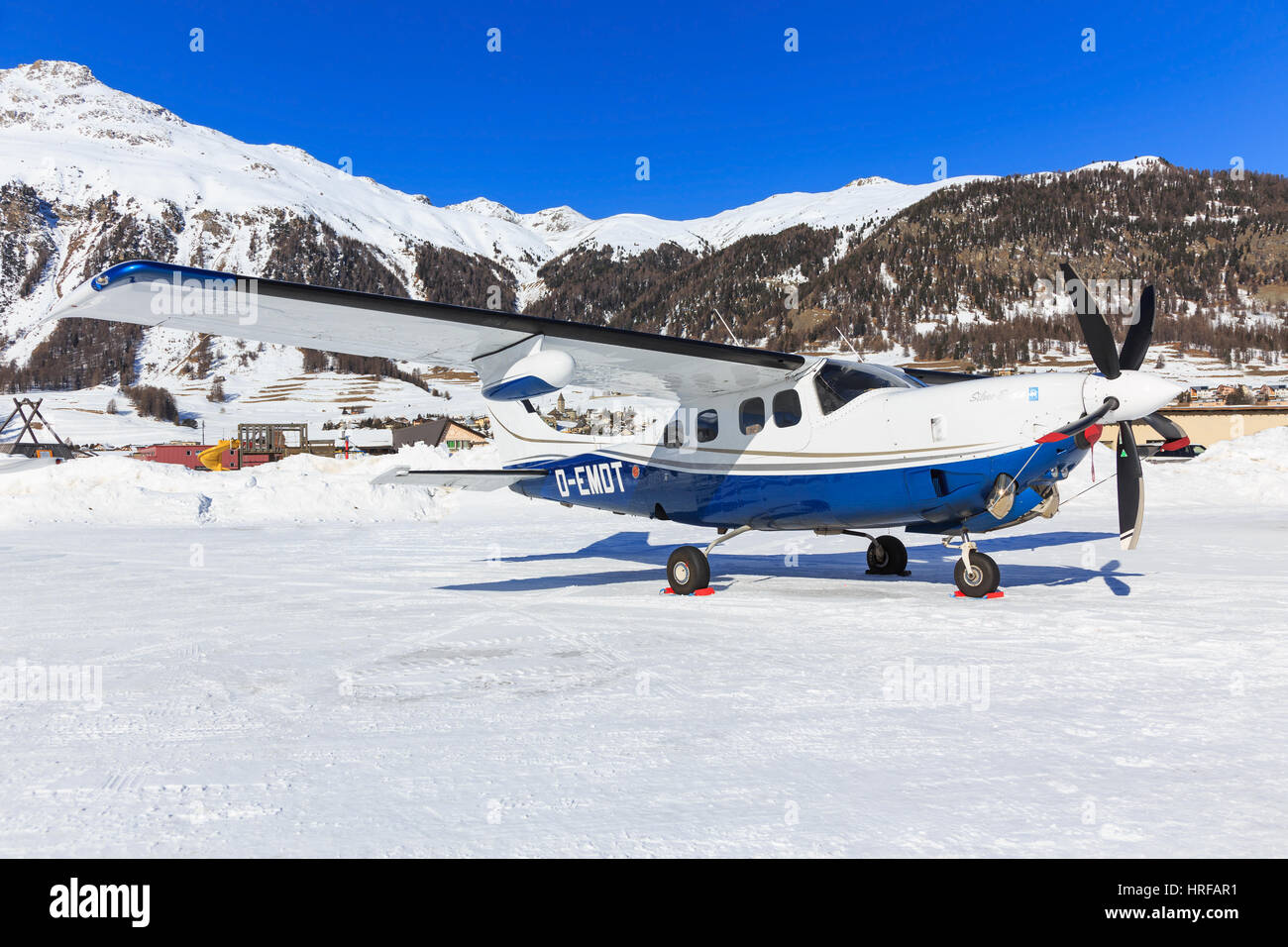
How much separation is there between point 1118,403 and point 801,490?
338cm

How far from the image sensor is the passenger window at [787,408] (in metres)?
9.50

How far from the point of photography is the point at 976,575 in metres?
8.49

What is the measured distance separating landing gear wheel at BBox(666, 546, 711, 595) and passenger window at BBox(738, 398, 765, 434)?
167 cm

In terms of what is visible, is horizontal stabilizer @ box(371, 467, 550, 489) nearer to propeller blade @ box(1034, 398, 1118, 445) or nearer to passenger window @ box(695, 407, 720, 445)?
passenger window @ box(695, 407, 720, 445)

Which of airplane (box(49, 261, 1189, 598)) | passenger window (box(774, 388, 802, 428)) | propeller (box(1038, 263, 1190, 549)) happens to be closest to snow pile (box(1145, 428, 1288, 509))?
propeller (box(1038, 263, 1190, 549))

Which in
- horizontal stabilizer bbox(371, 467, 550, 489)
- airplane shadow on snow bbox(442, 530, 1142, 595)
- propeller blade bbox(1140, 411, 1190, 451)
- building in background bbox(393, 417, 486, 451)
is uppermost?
building in background bbox(393, 417, 486, 451)

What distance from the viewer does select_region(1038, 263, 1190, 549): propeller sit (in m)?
7.60

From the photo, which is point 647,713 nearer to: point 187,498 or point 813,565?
point 813,565

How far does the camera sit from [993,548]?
1297cm

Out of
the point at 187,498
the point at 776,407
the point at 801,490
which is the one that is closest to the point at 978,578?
the point at 801,490

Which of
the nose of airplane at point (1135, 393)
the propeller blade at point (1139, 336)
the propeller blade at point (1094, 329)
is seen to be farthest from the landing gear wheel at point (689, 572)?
the propeller blade at point (1139, 336)

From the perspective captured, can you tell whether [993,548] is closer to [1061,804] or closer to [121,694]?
[1061,804]

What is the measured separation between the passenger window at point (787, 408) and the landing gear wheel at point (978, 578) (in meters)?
2.51
